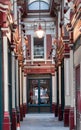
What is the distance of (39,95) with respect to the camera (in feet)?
134

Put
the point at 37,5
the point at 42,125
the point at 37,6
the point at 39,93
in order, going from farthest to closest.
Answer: the point at 39,93
the point at 37,6
the point at 37,5
the point at 42,125

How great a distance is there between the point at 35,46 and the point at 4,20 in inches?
984

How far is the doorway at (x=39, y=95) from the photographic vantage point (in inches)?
1586

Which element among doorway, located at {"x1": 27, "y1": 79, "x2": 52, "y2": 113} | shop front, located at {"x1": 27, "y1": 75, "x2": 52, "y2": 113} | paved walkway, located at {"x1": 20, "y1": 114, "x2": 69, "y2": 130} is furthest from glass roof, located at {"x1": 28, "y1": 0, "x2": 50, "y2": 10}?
paved walkway, located at {"x1": 20, "y1": 114, "x2": 69, "y2": 130}

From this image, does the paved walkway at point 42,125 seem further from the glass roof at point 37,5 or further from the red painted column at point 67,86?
the glass roof at point 37,5

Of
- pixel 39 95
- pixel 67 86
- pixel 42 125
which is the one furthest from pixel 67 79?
pixel 39 95

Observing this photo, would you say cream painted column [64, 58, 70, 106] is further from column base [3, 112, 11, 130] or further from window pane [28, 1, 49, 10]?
window pane [28, 1, 49, 10]

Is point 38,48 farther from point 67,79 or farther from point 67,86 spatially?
point 67,86

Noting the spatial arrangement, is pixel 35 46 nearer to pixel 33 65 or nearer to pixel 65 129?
pixel 33 65

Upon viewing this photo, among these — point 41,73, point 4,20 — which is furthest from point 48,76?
point 4,20

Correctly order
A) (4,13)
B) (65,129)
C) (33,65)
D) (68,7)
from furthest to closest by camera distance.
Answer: (33,65) < (65,129) < (68,7) < (4,13)

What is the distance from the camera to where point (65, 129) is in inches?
892

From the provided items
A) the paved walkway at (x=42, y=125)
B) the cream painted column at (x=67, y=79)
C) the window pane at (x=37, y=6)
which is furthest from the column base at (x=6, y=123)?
the window pane at (x=37, y=6)

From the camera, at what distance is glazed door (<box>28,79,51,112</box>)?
132 ft
